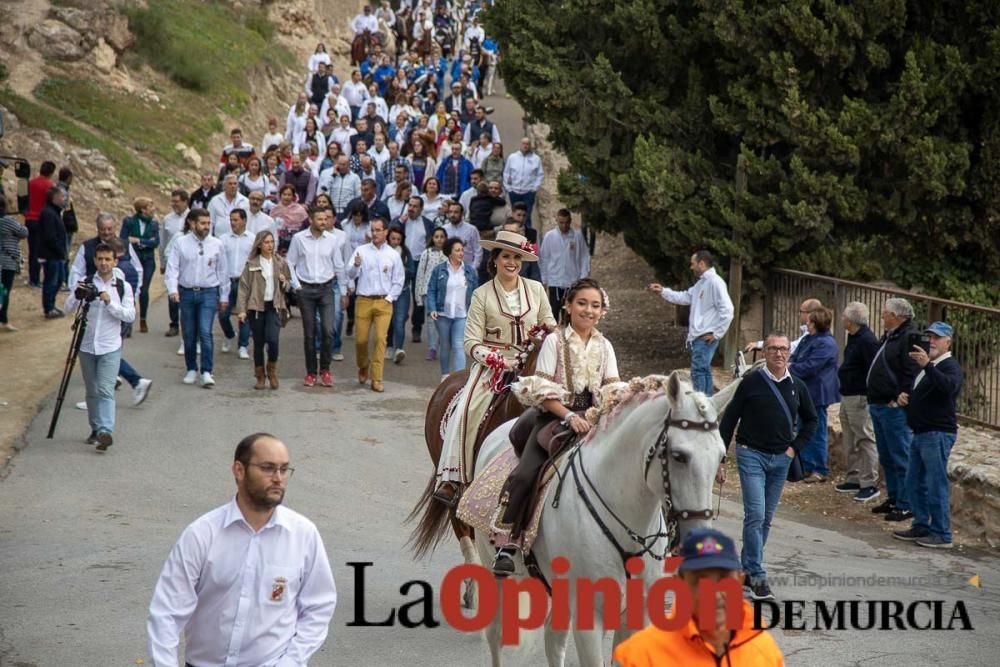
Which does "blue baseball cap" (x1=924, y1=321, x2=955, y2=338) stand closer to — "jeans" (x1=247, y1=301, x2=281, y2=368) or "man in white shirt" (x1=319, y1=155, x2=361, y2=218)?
"jeans" (x1=247, y1=301, x2=281, y2=368)

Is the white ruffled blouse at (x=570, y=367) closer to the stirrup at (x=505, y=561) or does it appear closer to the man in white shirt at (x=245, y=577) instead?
the stirrup at (x=505, y=561)

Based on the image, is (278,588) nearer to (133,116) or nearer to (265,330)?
(265,330)

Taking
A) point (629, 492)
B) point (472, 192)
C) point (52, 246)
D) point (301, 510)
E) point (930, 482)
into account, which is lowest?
point (301, 510)

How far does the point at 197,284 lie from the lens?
1698 cm

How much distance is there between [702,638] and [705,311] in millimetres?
11792

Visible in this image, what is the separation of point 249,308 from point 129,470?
3.67 metres

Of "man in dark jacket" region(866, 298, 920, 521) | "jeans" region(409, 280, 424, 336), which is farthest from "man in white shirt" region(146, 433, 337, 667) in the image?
"jeans" region(409, 280, 424, 336)

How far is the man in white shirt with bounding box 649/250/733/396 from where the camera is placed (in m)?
15.7

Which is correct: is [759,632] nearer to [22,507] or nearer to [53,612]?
[53,612]

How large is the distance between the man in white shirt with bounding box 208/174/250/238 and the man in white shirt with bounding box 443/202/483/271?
10.6 ft

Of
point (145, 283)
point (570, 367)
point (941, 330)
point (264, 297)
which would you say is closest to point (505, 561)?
point (570, 367)

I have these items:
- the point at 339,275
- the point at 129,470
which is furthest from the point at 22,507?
the point at 339,275

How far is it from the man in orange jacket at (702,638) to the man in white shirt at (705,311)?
1132cm

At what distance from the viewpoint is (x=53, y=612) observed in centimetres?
945
